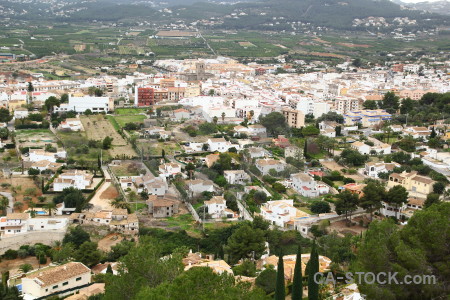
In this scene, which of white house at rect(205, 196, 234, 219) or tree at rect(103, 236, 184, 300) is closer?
tree at rect(103, 236, 184, 300)

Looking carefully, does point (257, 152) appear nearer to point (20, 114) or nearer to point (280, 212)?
point (280, 212)

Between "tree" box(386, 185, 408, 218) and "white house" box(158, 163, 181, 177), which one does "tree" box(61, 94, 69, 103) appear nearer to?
"white house" box(158, 163, 181, 177)

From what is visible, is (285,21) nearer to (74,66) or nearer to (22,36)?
(22,36)

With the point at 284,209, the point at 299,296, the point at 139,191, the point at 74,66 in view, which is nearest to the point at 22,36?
the point at 74,66

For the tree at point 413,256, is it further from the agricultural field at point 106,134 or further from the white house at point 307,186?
the agricultural field at point 106,134

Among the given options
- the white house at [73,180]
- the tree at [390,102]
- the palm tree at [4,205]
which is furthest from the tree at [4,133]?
the tree at [390,102]

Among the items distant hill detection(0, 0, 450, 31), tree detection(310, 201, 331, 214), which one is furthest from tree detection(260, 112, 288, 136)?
distant hill detection(0, 0, 450, 31)
